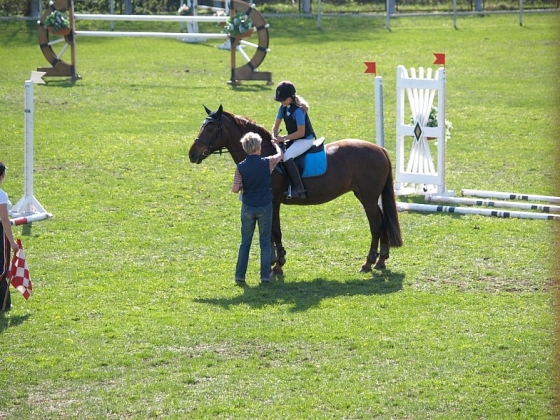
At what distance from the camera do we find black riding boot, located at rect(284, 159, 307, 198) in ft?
35.0

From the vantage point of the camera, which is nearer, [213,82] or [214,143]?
[214,143]

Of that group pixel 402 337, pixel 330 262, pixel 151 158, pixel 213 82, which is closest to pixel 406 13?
pixel 213 82

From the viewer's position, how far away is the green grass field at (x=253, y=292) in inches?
291

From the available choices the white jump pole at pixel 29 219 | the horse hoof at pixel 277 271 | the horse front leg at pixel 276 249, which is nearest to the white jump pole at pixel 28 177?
the white jump pole at pixel 29 219

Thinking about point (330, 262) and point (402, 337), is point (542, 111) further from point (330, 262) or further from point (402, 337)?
point (402, 337)

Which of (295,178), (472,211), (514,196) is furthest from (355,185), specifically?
(514,196)

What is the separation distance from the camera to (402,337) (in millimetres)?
8578

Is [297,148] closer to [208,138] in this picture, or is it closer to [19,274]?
[208,138]

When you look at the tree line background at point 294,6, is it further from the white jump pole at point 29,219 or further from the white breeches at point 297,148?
the white breeches at point 297,148

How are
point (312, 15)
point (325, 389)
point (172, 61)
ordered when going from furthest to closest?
point (312, 15) → point (172, 61) → point (325, 389)

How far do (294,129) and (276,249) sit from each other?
1.46 meters

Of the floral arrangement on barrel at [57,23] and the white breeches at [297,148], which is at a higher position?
the floral arrangement on barrel at [57,23]

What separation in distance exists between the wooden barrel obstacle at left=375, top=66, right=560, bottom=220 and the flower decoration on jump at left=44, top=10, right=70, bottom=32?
13.2m

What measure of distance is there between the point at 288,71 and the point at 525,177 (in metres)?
12.5
